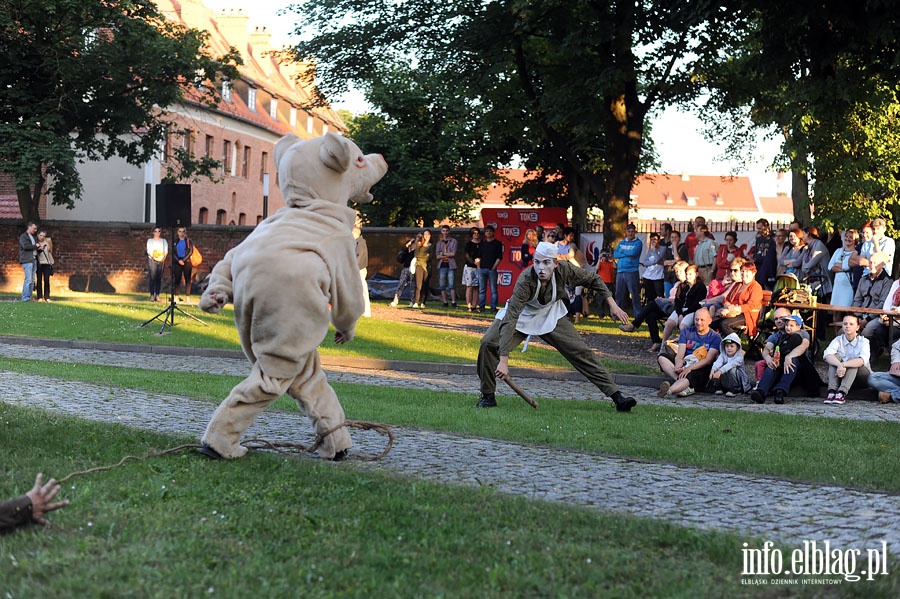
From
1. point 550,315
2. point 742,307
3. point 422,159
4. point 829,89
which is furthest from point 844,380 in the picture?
point 422,159

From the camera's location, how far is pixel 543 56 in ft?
96.8

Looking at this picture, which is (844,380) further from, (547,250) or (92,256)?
(92,256)

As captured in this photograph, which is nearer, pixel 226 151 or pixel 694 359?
pixel 694 359

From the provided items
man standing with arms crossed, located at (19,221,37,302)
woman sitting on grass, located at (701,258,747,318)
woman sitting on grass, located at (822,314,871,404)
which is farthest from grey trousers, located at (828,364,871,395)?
man standing with arms crossed, located at (19,221,37,302)

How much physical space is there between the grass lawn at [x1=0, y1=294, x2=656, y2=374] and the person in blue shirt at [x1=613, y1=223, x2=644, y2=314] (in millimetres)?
3995

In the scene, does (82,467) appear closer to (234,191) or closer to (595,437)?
(595,437)

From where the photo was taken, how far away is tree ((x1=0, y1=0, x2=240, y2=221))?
33719 millimetres

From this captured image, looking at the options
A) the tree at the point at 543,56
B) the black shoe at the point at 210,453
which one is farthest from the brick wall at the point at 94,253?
the black shoe at the point at 210,453

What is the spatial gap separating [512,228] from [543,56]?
4848mm

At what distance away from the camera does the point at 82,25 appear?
3406 centimetres

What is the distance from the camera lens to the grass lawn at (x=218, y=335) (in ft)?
59.5

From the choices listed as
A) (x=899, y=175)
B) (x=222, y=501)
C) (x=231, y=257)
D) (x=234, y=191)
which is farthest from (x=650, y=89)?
(x=234, y=191)

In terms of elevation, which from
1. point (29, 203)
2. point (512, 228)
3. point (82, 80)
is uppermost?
point (82, 80)

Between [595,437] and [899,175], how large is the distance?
19.9 meters
